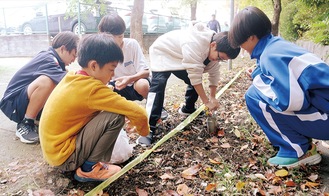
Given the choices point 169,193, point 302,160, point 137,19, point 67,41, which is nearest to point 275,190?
point 302,160

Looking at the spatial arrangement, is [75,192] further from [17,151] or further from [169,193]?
[17,151]

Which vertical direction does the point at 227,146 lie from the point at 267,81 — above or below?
below

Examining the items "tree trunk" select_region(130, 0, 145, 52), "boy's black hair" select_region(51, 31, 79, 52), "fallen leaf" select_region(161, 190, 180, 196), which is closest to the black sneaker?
"boy's black hair" select_region(51, 31, 79, 52)

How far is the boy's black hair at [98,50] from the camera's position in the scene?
69.3 inches

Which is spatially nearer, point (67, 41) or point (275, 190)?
point (275, 190)

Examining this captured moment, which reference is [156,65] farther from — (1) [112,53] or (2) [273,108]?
(2) [273,108]

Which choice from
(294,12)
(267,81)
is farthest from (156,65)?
(294,12)

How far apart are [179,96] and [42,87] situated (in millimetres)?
2338

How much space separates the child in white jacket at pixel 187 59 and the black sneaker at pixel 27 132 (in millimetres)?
1015

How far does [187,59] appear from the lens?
2506 millimetres

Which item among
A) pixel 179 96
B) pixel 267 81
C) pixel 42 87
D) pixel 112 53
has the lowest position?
pixel 179 96

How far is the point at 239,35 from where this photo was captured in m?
2.09

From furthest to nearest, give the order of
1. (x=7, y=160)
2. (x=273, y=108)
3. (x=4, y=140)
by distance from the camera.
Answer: (x=4, y=140) < (x=7, y=160) < (x=273, y=108)

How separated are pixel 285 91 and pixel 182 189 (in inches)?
37.3
